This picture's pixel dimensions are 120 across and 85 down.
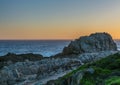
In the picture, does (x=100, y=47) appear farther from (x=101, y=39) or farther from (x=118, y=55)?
(x=118, y=55)

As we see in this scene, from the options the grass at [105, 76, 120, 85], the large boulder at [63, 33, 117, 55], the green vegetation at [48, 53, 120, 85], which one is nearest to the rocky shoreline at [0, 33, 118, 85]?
the large boulder at [63, 33, 117, 55]

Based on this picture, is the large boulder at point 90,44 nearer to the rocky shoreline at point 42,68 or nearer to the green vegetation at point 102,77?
the rocky shoreline at point 42,68

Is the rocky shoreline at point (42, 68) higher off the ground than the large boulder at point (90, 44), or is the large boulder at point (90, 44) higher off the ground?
the large boulder at point (90, 44)

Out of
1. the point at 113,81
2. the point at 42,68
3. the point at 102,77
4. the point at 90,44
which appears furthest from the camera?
the point at 90,44

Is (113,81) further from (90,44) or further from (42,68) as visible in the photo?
(90,44)

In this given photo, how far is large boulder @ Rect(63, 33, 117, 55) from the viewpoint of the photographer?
64594 millimetres

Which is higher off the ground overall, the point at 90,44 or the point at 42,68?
the point at 90,44

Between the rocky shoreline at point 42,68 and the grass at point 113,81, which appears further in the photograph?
the rocky shoreline at point 42,68

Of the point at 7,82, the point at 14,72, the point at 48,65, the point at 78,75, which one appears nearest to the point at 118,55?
the point at 78,75

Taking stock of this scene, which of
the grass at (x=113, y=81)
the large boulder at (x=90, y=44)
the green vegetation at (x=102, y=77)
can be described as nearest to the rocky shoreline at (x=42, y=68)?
the large boulder at (x=90, y=44)

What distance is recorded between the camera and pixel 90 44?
67.4 metres

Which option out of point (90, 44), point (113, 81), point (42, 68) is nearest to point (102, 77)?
point (113, 81)

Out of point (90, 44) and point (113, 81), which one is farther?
point (90, 44)

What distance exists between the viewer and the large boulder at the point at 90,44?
64594 millimetres
